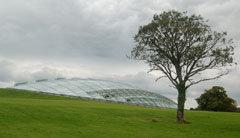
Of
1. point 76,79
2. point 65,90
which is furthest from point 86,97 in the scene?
point 76,79

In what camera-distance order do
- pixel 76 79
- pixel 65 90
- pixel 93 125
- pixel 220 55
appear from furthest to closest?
pixel 76 79 < pixel 65 90 < pixel 220 55 < pixel 93 125

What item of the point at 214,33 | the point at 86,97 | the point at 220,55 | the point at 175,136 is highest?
the point at 214,33

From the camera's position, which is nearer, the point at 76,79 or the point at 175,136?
the point at 175,136

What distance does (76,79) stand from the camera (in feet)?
330

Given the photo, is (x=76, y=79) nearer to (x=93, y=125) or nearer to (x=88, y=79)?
(x=88, y=79)

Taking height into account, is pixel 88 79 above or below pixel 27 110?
above

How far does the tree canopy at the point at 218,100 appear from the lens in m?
76.8

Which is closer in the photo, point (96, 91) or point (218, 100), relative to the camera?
point (218, 100)

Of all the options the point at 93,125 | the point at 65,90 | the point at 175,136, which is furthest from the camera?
the point at 65,90

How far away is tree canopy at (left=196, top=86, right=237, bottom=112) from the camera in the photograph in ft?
252

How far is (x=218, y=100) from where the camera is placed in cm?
7750

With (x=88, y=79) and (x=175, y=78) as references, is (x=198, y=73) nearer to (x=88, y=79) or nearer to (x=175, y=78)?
(x=175, y=78)

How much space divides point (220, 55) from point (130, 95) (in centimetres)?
4912

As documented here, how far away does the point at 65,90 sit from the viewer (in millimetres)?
81812
